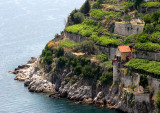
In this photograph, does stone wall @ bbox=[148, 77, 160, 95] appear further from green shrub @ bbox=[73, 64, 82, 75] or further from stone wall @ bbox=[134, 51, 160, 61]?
green shrub @ bbox=[73, 64, 82, 75]

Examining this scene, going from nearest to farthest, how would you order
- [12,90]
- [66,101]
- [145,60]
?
[145,60] < [66,101] < [12,90]

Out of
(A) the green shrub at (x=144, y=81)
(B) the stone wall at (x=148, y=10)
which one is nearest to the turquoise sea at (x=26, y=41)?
(A) the green shrub at (x=144, y=81)

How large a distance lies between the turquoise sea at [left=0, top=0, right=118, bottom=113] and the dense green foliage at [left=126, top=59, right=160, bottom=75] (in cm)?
811

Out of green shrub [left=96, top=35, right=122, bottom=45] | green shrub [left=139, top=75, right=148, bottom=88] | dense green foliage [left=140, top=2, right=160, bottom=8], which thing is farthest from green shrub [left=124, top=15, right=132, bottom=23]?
green shrub [left=139, top=75, right=148, bottom=88]

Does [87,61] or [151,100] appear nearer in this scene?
[151,100]

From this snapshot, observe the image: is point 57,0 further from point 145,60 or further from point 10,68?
point 145,60

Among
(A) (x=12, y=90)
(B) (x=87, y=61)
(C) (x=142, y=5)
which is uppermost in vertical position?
(C) (x=142, y=5)

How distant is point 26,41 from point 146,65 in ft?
219

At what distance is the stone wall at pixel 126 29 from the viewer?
286 ft

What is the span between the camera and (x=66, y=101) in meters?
83.2

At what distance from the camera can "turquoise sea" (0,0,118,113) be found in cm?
8269

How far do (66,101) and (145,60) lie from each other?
16.0 meters

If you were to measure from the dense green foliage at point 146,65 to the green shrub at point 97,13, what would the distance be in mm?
23794

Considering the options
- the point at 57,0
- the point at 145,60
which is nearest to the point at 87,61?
the point at 145,60
